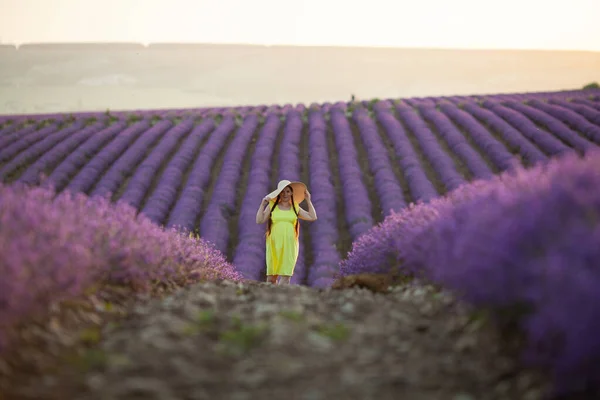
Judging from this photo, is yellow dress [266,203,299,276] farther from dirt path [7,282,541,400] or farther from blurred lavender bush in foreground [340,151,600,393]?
blurred lavender bush in foreground [340,151,600,393]

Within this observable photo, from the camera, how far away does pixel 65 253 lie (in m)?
3.46

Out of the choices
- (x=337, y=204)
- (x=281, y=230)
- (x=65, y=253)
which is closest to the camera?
(x=65, y=253)

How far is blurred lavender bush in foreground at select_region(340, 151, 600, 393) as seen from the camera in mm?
2369

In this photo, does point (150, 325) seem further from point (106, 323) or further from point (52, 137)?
point (52, 137)

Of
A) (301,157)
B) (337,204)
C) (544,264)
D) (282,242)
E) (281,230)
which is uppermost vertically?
(301,157)

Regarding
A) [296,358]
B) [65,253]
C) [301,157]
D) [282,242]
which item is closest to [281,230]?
[282,242]

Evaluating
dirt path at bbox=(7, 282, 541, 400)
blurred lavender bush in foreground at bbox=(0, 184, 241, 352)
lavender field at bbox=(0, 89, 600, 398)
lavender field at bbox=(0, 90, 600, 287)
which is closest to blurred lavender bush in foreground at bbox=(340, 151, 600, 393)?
lavender field at bbox=(0, 89, 600, 398)

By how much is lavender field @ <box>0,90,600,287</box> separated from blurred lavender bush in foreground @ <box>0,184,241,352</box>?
5212 millimetres

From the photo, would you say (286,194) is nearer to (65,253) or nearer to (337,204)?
(65,253)

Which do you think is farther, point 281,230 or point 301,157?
point 301,157

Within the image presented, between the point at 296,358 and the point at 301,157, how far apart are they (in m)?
14.5

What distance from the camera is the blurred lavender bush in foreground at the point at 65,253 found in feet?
9.66

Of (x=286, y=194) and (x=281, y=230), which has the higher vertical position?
(x=286, y=194)

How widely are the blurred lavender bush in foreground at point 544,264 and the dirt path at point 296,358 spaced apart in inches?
9.7
